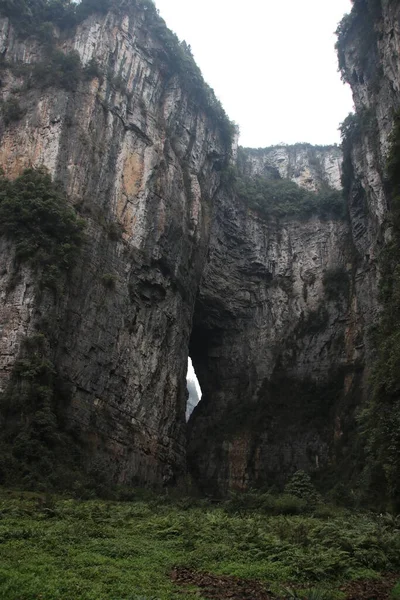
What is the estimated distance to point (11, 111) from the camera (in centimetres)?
2912

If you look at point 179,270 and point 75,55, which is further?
point 179,270

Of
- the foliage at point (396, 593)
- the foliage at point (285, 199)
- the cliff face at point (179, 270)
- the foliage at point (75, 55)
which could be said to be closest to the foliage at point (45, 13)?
the foliage at point (75, 55)

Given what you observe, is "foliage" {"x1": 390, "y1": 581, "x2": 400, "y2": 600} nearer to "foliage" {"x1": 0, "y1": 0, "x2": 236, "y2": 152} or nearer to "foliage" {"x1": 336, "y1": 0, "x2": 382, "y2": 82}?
"foliage" {"x1": 336, "y1": 0, "x2": 382, "y2": 82}

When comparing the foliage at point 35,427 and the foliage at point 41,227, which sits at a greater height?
the foliage at point 41,227

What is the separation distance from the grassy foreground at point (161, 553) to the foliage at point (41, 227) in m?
12.0

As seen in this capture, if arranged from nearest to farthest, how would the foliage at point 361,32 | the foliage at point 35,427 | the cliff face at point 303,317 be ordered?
the foliage at point 35,427 < the foliage at point 361,32 < the cliff face at point 303,317

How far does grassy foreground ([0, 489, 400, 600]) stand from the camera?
294 inches

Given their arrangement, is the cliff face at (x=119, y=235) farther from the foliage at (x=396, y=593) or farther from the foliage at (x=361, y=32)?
the foliage at (x=396, y=593)

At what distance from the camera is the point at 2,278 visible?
75.8ft

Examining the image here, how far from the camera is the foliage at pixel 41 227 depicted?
917 inches

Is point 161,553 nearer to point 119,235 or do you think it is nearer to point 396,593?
Result: point 396,593

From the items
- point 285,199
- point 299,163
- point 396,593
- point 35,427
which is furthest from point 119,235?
point 299,163

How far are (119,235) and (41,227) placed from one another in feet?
16.0

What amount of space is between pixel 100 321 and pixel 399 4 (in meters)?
18.1
